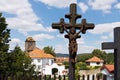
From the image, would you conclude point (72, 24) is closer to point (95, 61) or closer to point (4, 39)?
point (4, 39)

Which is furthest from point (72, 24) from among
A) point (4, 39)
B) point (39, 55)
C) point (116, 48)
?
point (39, 55)

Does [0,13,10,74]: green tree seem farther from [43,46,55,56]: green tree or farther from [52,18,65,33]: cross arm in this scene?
[43,46,55,56]: green tree

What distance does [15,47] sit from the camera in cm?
4181

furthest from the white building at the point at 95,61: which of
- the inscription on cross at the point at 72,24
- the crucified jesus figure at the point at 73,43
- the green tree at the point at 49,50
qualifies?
the crucified jesus figure at the point at 73,43

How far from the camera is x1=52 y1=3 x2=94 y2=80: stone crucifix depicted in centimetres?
681

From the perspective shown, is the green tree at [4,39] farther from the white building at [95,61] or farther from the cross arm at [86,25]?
the white building at [95,61]

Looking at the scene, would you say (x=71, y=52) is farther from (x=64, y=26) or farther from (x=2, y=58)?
(x=2, y=58)

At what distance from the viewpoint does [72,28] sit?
23.0ft

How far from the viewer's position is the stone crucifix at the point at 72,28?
6.81 metres

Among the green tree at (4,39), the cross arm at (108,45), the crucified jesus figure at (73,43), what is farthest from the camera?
the green tree at (4,39)

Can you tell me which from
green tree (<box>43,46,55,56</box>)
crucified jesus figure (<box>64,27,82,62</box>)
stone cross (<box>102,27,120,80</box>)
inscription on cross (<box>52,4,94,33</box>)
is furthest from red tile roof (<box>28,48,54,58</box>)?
stone cross (<box>102,27,120,80</box>)

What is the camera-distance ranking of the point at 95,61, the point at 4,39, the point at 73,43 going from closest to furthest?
the point at 73,43 → the point at 4,39 → the point at 95,61

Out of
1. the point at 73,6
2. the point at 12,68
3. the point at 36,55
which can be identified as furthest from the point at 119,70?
the point at 36,55

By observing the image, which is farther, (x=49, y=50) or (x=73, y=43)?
(x=49, y=50)
